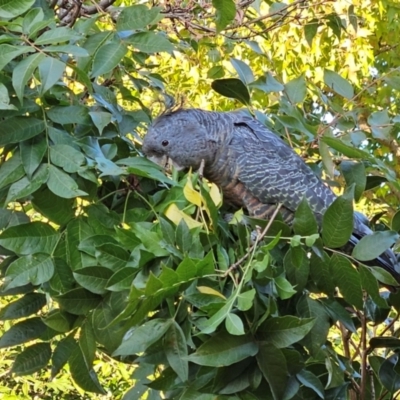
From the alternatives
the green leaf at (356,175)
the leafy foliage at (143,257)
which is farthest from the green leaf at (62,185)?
the green leaf at (356,175)

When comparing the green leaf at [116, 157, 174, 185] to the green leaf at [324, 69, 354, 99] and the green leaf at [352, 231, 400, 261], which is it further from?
the green leaf at [324, 69, 354, 99]

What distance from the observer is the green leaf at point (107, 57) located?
0.66 metres

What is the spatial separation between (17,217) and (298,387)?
1.08ft

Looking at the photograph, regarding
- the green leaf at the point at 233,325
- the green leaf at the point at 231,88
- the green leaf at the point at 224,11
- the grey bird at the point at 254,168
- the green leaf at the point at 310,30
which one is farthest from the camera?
the green leaf at the point at 310,30

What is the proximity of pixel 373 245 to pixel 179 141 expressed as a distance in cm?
36

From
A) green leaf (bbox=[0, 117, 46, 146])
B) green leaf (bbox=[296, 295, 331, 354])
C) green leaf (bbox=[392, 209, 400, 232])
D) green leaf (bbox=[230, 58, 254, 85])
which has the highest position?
green leaf (bbox=[0, 117, 46, 146])

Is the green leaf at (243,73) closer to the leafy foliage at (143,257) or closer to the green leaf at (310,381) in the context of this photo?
the leafy foliage at (143,257)

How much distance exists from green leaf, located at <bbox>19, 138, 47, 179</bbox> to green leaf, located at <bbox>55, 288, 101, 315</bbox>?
119mm

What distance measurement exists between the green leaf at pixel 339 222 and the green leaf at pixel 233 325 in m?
0.16

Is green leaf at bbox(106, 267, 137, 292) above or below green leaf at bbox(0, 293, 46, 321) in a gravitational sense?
above

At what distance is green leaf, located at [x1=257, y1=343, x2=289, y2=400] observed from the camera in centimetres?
56

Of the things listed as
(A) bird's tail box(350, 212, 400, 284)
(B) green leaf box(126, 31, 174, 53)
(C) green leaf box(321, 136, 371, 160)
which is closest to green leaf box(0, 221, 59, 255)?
(B) green leaf box(126, 31, 174, 53)

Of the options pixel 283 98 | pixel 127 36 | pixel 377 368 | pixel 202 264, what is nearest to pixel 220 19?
pixel 127 36

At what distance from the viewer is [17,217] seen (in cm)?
69
